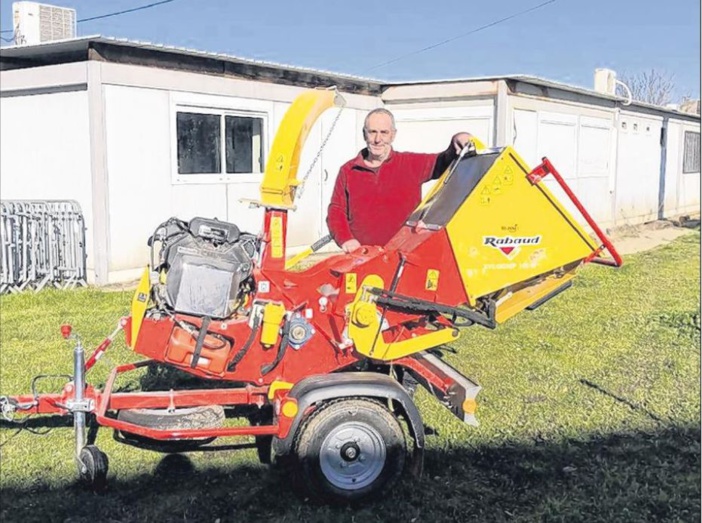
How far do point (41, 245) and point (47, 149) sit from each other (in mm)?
1716

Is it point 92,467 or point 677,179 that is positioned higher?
point 677,179

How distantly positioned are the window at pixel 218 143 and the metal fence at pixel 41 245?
1839mm

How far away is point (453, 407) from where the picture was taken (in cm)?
446

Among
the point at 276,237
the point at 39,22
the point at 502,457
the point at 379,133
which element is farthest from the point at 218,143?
the point at 502,457

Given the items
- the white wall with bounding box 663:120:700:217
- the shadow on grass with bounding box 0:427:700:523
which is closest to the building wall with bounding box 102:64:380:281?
the shadow on grass with bounding box 0:427:700:523

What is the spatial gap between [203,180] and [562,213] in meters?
8.57

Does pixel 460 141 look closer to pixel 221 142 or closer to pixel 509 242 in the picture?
pixel 509 242

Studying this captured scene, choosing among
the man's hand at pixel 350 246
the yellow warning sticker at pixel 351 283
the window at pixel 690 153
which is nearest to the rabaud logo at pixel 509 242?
the yellow warning sticker at pixel 351 283

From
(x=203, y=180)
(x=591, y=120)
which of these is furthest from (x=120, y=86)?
(x=591, y=120)

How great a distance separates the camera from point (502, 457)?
4887 mm

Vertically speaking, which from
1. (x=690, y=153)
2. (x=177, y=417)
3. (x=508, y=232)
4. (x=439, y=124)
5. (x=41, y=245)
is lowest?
(x=177, y=417)

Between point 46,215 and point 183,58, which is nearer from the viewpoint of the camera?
point 46,215

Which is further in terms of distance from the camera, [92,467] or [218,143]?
[218,143]

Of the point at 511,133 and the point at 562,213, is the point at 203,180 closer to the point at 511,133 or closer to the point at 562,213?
the point at 511,133
